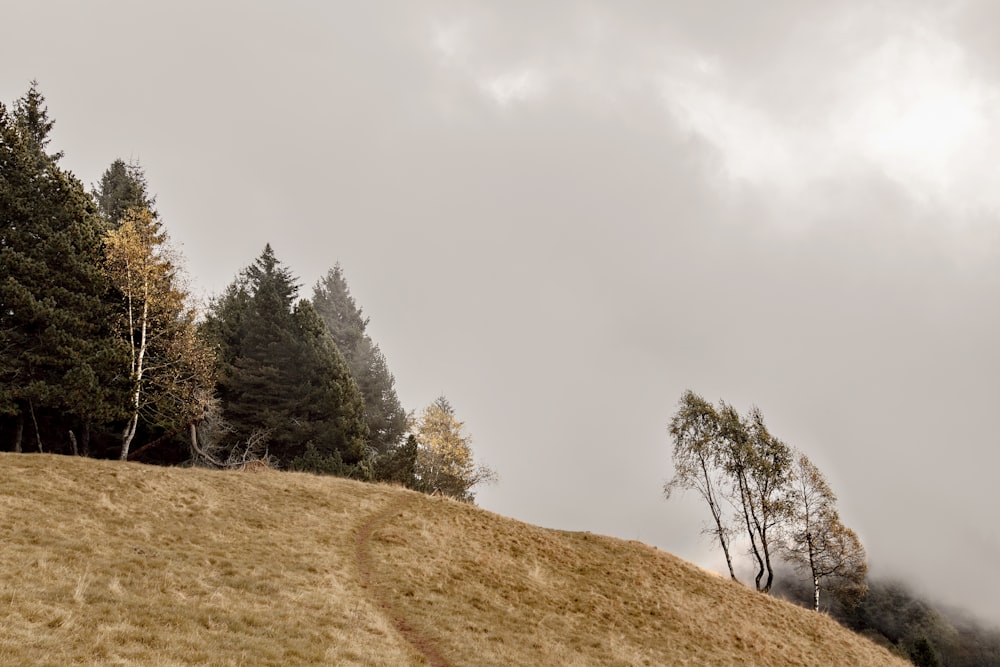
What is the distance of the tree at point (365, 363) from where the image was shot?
→ 59.2m

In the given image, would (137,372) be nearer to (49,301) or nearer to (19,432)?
(49,301)

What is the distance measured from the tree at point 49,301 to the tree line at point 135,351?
0.07 metres

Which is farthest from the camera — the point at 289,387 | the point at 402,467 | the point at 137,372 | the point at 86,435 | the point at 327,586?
the point at 402,467

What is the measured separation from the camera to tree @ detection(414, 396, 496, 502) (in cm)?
5722

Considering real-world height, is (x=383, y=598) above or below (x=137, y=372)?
below

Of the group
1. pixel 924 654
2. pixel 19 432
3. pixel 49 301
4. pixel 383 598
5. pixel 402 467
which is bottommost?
pixel 383 598

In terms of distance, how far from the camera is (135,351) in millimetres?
32500

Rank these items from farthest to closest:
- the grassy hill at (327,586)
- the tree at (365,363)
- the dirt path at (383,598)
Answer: the tree at (365,363), the dirt path at (383,598), the grassy hill at (327,586)

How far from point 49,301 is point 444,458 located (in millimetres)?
38305

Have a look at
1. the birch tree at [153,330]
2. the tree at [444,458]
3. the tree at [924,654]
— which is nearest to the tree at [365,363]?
the tree at [444,458]

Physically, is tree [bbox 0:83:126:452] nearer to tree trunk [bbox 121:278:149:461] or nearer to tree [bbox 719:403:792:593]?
tree trunk [bbox 121:278:149:461]

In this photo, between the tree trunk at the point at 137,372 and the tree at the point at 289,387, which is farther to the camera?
the tree at the point at 289,387

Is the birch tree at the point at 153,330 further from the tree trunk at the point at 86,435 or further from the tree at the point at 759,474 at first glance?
the tree at the point at 759,474

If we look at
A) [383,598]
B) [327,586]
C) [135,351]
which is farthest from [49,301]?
[383,598]
